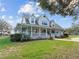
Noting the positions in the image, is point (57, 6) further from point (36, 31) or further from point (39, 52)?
point (36, 31)

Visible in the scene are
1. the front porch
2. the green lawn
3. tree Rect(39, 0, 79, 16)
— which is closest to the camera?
tree Rect(39, 0, 79, 16)

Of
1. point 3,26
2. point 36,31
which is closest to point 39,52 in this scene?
point 36,31

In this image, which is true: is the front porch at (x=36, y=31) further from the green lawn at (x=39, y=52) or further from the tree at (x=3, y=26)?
the tree at (x=3, y=26)

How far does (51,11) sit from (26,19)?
1237 inches

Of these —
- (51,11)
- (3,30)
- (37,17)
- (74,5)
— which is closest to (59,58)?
(51,11)

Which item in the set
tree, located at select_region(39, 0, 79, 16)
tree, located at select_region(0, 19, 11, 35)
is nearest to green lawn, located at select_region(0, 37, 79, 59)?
tree, located at select_region(39, 0, 79, 16)

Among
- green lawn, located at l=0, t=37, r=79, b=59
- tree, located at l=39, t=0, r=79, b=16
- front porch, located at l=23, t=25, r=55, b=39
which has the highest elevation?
tree, located at l=39, t=0, r=79, b=16

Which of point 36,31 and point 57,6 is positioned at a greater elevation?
point 57,6

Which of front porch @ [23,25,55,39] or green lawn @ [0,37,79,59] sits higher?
front porch @ [23,25,55,39]

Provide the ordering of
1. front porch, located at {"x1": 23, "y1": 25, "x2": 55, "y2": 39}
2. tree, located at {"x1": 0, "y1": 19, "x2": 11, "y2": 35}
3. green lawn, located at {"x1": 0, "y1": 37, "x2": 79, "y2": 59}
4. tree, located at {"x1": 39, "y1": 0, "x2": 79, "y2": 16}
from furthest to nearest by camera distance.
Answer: tree, located at {"x1": 0, "y1": 19, "x2": 11, "y2": 35}, front porch, located at {"x1": 23, "y1": 25, "x2": 55, "y2": 39}, green lawn, located at {"x1": 0, "y1": 37, "x2": 79, "y2": 59}, tree, located at {"x1": 39, "y1": 0, "x2": 79, "y2": 16}

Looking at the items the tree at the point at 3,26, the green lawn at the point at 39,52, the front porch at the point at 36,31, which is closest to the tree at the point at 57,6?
the green lawn at the point at 39,52

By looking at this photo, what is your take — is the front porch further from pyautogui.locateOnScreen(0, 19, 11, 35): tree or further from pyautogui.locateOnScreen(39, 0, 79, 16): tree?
pyautogui.locateOnScreen(0, 19, 11, 35): tree

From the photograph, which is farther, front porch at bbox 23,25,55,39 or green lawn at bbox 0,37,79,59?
front porch at bbox 23,25,55,39

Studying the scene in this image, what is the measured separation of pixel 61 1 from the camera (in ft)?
33.0
